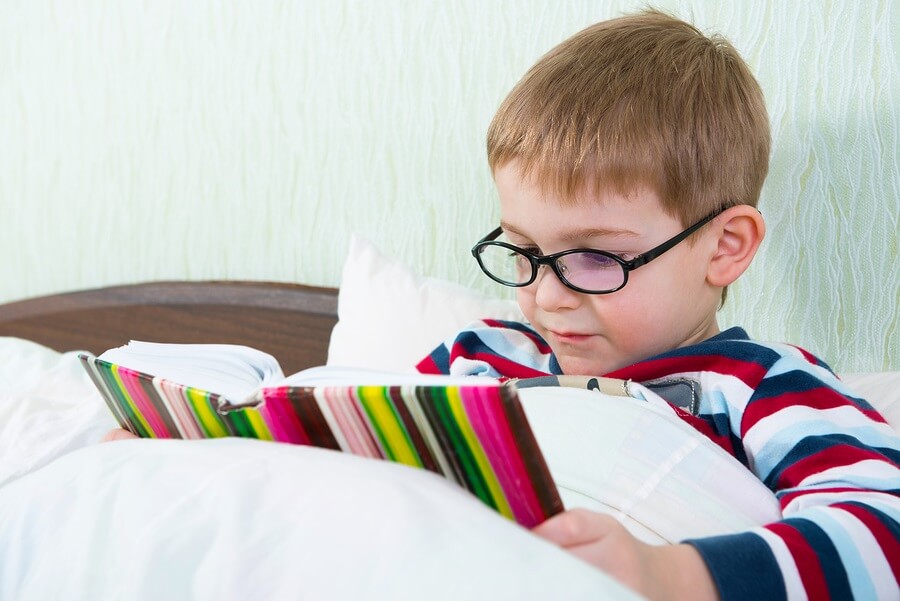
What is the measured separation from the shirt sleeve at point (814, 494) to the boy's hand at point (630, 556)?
1 centimetres

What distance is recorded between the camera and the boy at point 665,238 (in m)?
0.76

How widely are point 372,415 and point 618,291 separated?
1.39 feet

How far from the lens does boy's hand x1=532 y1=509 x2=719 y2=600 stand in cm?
51

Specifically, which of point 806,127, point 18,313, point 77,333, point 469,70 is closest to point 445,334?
point 469,70

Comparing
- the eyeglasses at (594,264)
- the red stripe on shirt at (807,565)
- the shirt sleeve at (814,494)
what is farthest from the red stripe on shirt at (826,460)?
the eyeglasses at (594,264)

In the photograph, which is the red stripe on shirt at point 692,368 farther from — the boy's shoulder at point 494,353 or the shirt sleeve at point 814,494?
the boy's shoulder at point 494,353

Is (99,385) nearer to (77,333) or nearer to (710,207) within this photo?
(710,207)

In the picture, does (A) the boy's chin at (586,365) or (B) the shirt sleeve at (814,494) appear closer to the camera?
(B) the shirt sleeve at (814,494)

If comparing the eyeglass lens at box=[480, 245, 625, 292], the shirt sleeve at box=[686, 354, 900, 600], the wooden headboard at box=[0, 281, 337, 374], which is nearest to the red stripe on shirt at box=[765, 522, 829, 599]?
the shirt sleeve at box=[686, 354, 900, 600]

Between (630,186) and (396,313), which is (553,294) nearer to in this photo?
(630,186)

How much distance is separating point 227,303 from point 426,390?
3.75ft

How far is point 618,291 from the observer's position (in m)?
0.88

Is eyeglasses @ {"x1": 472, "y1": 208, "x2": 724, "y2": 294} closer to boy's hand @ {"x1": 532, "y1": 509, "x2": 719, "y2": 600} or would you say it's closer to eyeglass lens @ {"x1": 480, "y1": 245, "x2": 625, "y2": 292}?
eyeglass lens @ {"x1": 480, "y1": 245, "x2": 625, "y2": 292}

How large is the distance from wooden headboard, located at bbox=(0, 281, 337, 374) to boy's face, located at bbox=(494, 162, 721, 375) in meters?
0.58
